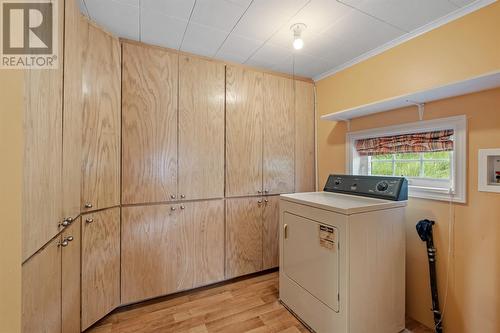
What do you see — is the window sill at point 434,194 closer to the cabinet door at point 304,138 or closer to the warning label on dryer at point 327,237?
the warning label on dryer at point 327,237

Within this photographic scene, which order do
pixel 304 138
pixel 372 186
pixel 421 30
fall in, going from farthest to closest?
pixel 304 138 → pixel 372 186 → pixel 421 30

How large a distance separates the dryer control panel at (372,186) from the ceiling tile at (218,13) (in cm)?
168

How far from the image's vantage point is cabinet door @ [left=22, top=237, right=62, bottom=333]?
31.4 inches

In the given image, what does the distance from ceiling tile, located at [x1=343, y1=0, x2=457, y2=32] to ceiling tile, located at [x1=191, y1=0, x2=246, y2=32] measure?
0.76 metres

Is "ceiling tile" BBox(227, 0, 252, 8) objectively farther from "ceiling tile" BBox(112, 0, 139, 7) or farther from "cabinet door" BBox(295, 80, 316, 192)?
"cabinet door" BBox(295, 80, 316, 192)

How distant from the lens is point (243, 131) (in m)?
2.35

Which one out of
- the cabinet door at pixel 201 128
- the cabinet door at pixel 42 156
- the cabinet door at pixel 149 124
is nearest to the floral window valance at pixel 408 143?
the cabinet door at pixel 201 128

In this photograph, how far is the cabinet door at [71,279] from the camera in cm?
125

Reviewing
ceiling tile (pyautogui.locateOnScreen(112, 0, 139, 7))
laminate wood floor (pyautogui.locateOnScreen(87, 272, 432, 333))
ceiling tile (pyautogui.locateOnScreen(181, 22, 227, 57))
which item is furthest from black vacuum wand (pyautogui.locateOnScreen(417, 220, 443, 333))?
ceiling tile (pyautogui.locateOnScreen(112, 0, 139, 7))

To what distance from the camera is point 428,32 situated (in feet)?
5.43

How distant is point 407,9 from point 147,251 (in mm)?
2795

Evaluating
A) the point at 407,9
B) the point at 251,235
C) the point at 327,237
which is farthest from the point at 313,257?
the point at 407,9

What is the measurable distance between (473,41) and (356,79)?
899mm

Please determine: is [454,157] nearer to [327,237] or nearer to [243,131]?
[327,237]
